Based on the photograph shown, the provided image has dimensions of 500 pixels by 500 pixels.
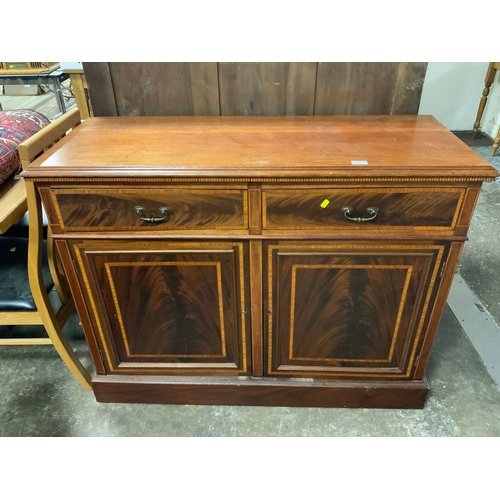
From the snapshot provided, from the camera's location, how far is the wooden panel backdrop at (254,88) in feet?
4.30

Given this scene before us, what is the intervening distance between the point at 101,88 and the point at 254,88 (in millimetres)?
520

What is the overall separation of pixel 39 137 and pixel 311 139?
2.62 ft

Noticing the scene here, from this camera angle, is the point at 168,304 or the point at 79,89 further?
the point at 79,89

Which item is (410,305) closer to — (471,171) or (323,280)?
(323,280)

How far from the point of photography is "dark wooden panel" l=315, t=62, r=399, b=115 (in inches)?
51.3

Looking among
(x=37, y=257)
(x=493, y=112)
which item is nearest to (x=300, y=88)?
(x=37, y=257)

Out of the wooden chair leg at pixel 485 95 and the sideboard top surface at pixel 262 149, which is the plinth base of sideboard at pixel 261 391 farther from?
the wooden chair leg at pixel 485 95

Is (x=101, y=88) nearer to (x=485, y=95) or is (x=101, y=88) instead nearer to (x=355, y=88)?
(x=355, y=88)

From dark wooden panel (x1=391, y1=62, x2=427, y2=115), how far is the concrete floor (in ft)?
3.23

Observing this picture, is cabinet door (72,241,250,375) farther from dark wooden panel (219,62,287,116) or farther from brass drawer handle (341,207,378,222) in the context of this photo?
dark wooden panel (219,62,287,116)

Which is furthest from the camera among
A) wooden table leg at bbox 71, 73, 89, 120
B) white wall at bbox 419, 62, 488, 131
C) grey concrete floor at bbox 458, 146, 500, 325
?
white wall at bbox 419, 62, 488, 131

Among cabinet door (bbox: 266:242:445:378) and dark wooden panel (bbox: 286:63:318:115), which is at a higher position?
dark wooden panel (bbox: 286:63:318:115)

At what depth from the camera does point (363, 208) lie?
3.42ft

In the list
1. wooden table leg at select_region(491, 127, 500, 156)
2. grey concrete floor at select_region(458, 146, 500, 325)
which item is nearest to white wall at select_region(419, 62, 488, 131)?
wooden table leg at select_region(491, 127, 500, 156)
